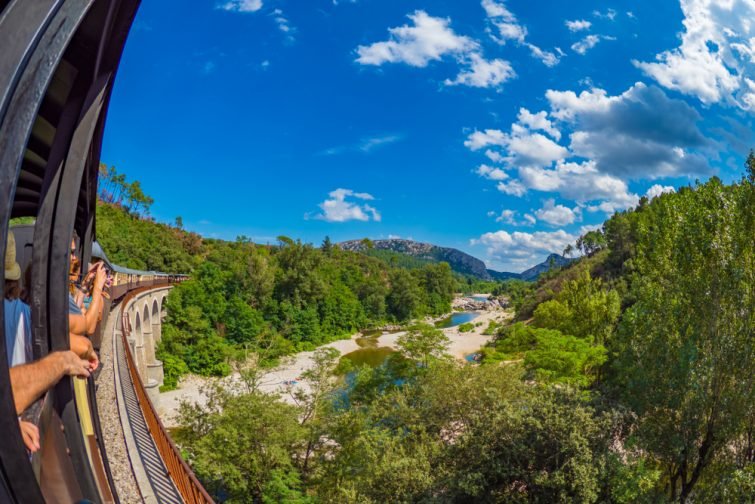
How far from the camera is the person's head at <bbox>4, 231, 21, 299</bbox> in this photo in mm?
1312

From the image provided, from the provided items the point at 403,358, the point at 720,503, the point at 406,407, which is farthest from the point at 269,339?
the point at 720,503

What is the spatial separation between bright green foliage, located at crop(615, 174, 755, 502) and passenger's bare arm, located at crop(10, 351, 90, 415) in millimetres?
9279

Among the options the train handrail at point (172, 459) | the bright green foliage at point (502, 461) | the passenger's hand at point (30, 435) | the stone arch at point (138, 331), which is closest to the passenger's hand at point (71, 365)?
the passenger's hand at point (30, 435)

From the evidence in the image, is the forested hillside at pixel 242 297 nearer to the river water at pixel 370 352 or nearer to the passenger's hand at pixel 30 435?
the river water at pixel 370 352

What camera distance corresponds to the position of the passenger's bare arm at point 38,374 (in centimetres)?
112

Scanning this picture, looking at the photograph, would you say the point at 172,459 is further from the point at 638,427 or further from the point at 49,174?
the point at 638,427

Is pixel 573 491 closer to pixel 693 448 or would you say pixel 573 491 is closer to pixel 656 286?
pixel 693 448

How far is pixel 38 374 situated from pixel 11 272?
37 cm

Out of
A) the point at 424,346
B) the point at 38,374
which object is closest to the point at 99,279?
the point at 38,374

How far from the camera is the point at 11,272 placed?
1.33m

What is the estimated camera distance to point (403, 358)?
2033cm

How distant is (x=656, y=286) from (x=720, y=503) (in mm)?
4241

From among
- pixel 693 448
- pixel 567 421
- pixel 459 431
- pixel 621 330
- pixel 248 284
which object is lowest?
pixel 459 431

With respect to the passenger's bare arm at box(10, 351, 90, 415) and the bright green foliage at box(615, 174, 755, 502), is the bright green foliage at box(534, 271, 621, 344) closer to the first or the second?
the bright green foliage at box(615, 174, 755, 502)
